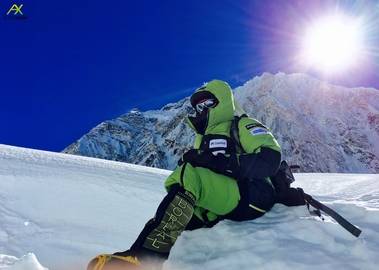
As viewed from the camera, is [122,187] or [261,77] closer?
[122,187]

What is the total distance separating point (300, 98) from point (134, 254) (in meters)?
175

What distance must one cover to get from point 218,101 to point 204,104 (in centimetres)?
15

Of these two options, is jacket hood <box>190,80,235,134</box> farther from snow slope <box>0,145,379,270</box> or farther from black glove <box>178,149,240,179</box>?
snow slope <box>0,145,379,270</box>

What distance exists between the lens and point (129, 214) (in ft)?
21.5

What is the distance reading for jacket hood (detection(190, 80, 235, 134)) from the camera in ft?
15.3

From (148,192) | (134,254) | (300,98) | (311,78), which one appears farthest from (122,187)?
(311,78)

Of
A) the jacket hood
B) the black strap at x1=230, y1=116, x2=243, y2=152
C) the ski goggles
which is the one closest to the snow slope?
the black strap at x1=230, y1=116, x2=243, y2=152

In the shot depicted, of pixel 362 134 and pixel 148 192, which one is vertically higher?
pixel 362 134

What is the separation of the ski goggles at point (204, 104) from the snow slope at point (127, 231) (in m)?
1.15

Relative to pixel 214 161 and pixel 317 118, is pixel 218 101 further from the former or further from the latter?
pixel 317 118

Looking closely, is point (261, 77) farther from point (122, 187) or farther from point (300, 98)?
point (122, 187)

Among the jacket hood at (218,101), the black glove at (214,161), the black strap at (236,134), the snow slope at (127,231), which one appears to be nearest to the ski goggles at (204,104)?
the jacket hood at (218,101)

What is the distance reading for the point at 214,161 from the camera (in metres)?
4.16

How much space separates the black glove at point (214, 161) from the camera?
4.15 metres
